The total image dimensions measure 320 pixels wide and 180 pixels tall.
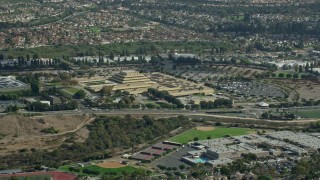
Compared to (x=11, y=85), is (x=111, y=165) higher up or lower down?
lower down

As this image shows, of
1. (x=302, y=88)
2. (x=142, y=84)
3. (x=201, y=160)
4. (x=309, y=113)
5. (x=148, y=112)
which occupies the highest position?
(x=142, y=84)

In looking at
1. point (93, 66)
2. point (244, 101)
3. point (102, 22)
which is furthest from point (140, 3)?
point (244, 101)

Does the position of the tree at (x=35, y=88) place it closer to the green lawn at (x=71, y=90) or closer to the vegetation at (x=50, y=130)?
the green lawn at (x=71, y=90)

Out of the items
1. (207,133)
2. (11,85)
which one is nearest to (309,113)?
(207,133)

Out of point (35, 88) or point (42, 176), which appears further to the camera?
point (35, 88)

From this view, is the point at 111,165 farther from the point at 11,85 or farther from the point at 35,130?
the point at 11,85

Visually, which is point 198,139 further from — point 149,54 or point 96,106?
point 149,54

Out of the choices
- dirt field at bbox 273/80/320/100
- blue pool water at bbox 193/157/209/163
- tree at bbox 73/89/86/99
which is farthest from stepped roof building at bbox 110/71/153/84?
blue pool water at bbox 193/157/209/163
